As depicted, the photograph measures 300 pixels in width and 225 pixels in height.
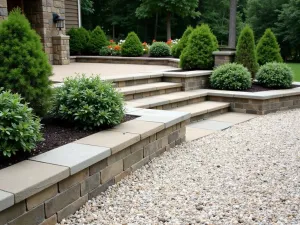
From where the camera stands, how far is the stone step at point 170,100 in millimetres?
5348

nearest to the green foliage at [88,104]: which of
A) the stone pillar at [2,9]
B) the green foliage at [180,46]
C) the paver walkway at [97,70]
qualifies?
the paver walkway at [97,70]

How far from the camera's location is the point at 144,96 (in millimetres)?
6004

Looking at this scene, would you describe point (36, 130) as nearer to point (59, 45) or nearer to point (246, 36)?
point (246, 36)

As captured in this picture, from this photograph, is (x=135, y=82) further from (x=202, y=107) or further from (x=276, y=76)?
(x=276, y=76)

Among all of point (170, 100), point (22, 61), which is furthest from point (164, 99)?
point (22, 61)

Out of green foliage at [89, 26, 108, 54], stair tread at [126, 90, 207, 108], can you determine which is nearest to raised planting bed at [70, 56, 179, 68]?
green foliage at [89, 26, 108, 54]

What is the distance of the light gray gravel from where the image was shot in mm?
2500

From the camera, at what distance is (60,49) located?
9883mm

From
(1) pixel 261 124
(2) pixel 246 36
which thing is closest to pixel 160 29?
(2) pixel 246 36

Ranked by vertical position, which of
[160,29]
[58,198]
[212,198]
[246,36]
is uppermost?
[160,29]

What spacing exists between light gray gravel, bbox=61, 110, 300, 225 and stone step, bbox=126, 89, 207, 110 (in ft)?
3.99

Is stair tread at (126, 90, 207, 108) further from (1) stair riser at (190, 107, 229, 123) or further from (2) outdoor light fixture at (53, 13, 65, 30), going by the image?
(2) outdoor light fixture at (53, 13, 65, 30)

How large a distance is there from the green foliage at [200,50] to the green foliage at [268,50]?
1.29 metres

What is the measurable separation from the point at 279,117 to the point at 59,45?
6.35 metres
